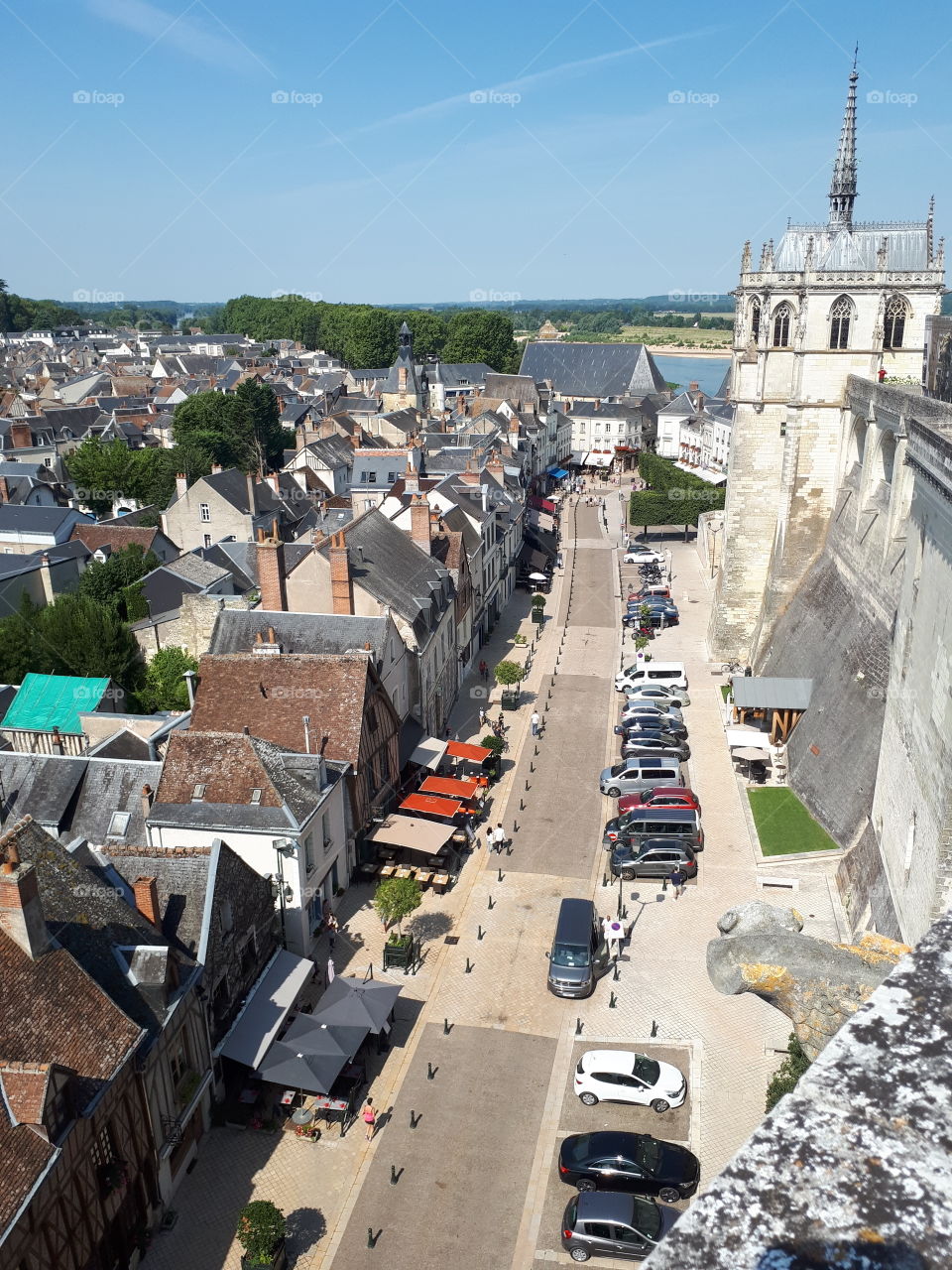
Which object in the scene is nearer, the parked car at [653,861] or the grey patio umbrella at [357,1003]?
the grey patio umbrella at [357,1003]

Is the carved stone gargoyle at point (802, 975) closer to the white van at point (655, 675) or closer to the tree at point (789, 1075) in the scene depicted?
the tree at point (789, 1075)

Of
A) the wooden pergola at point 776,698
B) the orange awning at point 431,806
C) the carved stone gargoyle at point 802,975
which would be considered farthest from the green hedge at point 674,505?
the carved stone gargoyle at point 802,975

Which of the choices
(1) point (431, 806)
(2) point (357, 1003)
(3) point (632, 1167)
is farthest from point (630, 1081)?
(1) point (431, 806)

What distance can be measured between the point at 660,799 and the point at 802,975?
25.0 m

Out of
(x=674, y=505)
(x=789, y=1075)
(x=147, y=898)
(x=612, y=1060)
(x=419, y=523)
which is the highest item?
(x=419, y=523)

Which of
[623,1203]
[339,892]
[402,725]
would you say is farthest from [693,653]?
[623,1203]

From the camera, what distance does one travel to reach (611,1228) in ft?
55.8

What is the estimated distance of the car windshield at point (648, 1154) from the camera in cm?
1828

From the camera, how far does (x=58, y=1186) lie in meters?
14.3

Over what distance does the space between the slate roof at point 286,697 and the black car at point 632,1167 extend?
1308 centimetres

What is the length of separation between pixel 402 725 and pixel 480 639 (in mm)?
16475

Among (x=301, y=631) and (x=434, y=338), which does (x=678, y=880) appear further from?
(x=434, y=338)

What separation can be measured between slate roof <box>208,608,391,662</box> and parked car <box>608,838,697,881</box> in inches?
393

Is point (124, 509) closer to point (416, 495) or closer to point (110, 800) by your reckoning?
point (416, 495)
